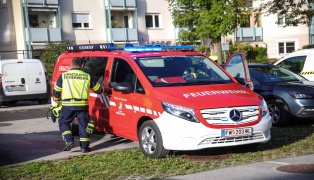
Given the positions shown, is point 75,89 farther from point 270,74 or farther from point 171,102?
point 270,74

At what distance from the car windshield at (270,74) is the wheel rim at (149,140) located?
16.4 ft

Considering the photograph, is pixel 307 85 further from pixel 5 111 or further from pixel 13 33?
pixel 13 33

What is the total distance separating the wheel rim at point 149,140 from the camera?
9078 mm

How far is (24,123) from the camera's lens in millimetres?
15062

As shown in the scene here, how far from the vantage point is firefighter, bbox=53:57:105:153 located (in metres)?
9.74

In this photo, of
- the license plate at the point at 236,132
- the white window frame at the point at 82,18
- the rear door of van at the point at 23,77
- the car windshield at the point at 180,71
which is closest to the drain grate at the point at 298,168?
the license plate at the point at 236,132

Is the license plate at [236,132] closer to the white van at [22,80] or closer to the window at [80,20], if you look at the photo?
the white van at [22,80]

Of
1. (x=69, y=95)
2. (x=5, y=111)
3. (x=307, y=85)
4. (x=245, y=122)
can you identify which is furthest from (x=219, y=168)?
(x=5, y=111)

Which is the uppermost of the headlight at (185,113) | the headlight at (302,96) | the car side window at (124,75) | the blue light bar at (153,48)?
the blue light bar at (153,48)

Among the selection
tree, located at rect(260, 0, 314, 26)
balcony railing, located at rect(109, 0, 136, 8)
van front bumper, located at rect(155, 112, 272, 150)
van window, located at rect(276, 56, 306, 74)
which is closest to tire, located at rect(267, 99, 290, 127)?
van window, located at rect(276, 56, 306, 74)

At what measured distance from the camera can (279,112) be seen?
→ 1275cm

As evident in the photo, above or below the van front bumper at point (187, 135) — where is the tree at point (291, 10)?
above

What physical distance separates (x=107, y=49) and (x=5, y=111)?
30.3 ft

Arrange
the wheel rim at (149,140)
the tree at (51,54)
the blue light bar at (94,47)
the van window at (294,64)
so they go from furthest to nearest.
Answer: the tree at (51,54)
the van window at (294,64)
the blue light bar at (94,47)
the wheel rim at (149,140)
